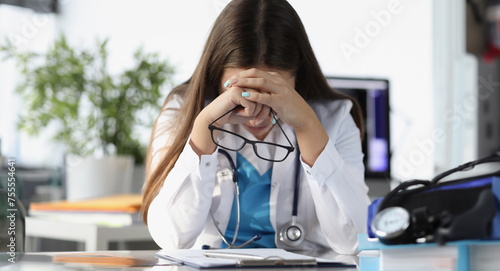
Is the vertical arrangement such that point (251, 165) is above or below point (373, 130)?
below

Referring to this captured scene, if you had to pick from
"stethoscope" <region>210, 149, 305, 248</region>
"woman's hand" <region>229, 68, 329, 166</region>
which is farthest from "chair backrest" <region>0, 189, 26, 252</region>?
"woman's hand" <region>229, 68, 329, 166</region>

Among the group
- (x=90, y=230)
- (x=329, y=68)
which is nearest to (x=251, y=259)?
(x=90, y=230)

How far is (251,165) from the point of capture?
5.11ft

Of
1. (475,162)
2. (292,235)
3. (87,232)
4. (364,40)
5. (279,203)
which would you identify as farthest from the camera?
(364,40)

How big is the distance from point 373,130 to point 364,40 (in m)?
1.71

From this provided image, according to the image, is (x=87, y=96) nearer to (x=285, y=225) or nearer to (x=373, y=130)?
(x=373, y=130)

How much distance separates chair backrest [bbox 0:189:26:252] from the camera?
146cm

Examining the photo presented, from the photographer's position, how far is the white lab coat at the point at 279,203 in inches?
56.9

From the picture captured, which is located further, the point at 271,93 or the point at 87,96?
the point at 87,96

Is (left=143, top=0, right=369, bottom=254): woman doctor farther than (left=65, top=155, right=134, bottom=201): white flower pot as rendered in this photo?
No

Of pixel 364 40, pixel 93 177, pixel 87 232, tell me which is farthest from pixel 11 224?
pixel 364 40

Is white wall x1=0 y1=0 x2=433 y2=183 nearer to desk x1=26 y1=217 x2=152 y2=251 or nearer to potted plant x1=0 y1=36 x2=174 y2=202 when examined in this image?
potted plant x1=0 y1=36 x2=174 y2=202

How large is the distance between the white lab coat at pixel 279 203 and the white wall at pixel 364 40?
250 centimetres

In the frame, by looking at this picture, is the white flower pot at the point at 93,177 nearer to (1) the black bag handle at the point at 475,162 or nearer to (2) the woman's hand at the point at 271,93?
(2) the woman's hand at the point at 271,93
